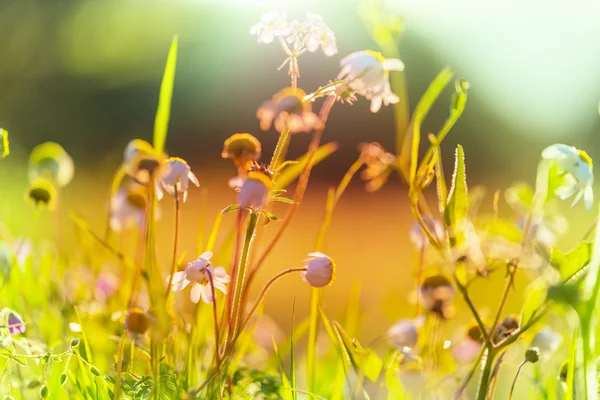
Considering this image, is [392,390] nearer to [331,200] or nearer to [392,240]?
[331,200]

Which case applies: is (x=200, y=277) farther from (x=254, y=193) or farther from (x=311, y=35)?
(x=311, y=35)

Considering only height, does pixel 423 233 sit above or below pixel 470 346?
above

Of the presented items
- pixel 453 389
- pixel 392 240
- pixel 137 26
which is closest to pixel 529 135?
pixel 392 240

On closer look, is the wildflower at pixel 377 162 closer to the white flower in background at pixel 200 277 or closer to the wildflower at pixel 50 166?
the white flower in background at pixel 200 277

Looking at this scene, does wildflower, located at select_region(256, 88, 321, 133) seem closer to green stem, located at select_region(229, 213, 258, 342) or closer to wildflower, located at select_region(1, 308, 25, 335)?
green stem, located at select_region(229, 213, 258, 342)

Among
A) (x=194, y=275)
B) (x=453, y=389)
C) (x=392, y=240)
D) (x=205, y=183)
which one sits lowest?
(x=453, y=389)

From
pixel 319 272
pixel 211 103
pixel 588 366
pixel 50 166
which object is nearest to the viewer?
pixel 588 366

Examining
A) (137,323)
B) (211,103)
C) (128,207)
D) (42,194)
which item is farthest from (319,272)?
(211,103)
